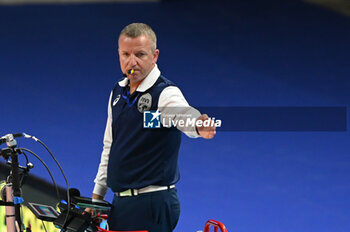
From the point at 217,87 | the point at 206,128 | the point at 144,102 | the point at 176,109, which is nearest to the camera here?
the point at 206,128

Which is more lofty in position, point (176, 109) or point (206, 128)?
point (176, 109)

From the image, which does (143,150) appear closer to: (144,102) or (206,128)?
(144,102)

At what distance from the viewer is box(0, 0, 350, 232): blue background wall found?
A: 559 centimetres

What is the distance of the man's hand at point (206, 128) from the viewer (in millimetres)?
2311

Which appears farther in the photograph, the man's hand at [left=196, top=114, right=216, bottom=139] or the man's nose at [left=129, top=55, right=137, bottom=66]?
the man's nose at [left=129, top=55, right=137, bottom=66]

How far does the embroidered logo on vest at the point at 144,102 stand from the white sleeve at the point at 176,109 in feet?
0.15

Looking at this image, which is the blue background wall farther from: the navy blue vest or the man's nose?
the man's nose

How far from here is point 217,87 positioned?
7348 millimetres

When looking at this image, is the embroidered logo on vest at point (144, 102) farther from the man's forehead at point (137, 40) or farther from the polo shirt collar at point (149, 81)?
the man's forehead at point (137, 40)

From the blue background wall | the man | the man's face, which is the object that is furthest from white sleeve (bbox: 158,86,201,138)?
the blue background wall

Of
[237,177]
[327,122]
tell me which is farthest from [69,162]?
[327,122]

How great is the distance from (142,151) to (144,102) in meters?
0.19

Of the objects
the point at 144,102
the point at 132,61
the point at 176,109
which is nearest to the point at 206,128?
the point at 176,109

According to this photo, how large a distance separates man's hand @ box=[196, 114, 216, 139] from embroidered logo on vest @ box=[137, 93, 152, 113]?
1.10 ft
